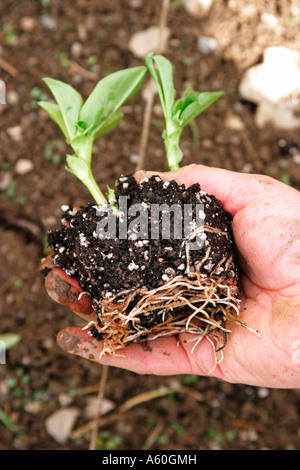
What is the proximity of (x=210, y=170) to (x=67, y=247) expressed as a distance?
1.71ft

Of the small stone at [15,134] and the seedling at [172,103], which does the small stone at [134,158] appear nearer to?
the small stone at [15,134]

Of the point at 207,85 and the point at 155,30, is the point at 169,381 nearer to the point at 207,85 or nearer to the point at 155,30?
the point at 207,85

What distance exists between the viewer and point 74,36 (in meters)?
2.37

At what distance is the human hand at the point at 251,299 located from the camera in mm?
1306

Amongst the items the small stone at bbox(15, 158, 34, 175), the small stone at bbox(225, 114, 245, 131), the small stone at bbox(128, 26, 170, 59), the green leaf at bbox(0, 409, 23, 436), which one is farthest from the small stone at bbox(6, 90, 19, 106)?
the green leaf at bbox(0, 409, 23, 436)

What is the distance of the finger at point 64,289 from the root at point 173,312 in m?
0.10

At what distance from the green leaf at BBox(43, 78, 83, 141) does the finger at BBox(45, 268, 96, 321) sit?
17.3 inches

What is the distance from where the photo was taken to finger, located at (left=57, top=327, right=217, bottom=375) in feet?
4.81

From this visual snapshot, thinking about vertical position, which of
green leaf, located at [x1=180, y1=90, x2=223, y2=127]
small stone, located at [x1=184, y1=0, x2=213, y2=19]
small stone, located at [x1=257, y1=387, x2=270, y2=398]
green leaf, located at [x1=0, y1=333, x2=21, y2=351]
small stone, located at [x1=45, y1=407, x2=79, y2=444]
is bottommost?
small stone, located at [x1=45, y1=407, x2=79, y2=444]

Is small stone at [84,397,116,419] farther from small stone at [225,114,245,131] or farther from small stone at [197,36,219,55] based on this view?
small stone at [197,36,219,55]

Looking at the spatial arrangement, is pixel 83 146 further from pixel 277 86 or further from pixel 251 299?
pixel 277 86

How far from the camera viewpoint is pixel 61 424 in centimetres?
209

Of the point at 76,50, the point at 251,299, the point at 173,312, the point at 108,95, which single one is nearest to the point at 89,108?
the point at 108,95
